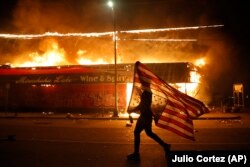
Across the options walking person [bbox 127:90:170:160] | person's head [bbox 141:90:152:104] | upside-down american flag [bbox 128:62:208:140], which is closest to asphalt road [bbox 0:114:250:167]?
walking person [bbox 127:90:170:160]

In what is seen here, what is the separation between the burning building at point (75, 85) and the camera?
29828 millimetres

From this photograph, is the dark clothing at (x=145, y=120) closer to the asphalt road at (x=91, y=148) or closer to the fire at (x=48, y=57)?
the asphalt road at (x=91, y=148)

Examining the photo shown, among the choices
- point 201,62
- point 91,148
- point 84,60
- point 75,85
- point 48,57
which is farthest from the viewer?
point 48,57

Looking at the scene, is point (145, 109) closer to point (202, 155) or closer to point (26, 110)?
point (202, 155)

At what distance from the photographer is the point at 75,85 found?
3142cm

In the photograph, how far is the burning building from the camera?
29.8 m

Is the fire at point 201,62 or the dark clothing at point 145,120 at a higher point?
the fire at point 201,62

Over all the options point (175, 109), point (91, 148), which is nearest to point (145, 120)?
point (175, 109)

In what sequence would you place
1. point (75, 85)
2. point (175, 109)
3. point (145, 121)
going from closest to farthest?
point (175, 109) < point (145, 121) < point (75, 85)

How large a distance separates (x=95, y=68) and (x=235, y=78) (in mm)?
18907

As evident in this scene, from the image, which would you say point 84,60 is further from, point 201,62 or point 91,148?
point 91,148

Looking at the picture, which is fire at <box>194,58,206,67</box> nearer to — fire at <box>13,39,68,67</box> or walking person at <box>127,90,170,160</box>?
fire at <box>13,39,68,67</box>

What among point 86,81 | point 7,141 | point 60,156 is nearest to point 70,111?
point 86,81

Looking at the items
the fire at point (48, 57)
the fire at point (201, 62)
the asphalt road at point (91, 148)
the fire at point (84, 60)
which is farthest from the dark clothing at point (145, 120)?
the fire at point (48, 57)
